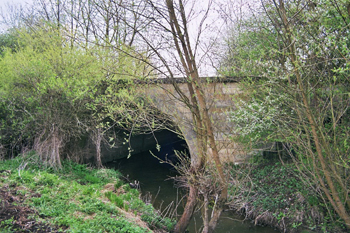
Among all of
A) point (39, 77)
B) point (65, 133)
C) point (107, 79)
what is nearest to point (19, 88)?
point (39, 77)

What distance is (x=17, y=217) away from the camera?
415cm

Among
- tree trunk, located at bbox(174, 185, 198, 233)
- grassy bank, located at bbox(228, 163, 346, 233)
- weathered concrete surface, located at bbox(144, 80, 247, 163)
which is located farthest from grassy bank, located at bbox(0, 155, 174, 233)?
grassy bank, located at bbox(228, 163, 346, 233)

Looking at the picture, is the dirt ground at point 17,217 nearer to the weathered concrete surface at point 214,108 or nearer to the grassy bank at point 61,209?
the grassy bank at point 61,209

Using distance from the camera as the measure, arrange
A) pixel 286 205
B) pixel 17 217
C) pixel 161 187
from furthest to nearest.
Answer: pixel 161 187, pixel 286 205, pixel 17 217

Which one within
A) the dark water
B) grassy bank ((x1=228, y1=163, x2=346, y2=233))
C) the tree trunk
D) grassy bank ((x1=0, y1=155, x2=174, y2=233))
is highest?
grassy bank ((x1=0, y1=155, x2=174, y2=233))

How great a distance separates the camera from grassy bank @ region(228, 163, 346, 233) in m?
6.64

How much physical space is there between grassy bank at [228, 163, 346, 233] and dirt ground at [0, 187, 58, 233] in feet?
11.8

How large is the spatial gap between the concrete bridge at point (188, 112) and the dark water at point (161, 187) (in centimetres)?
82

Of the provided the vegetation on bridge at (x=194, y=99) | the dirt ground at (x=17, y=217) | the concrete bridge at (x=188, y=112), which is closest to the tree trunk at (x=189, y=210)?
the vegetation on bridge at (x=194, y=99)

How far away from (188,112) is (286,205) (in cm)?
339

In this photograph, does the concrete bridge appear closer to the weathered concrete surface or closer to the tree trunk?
the weathered concrete surface

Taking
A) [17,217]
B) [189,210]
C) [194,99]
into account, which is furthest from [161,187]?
[17,217]

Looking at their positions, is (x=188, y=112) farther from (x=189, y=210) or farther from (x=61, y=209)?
(x=61, y=209)

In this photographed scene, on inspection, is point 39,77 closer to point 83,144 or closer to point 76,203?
point 83,144
